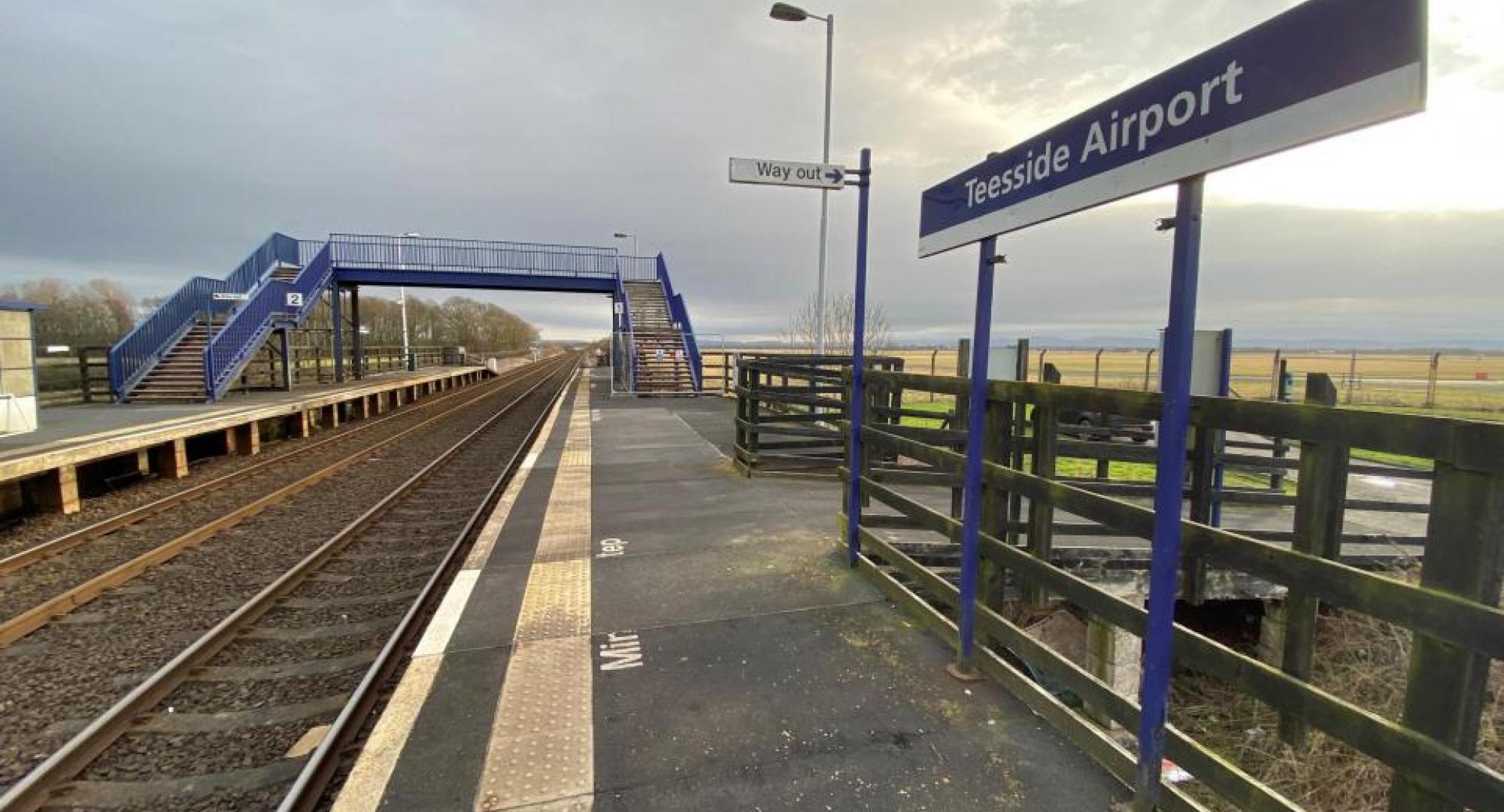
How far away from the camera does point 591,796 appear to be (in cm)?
235

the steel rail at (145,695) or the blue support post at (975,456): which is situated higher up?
the blue support post at (975,456)

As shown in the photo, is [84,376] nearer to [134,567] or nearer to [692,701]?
[134,567]

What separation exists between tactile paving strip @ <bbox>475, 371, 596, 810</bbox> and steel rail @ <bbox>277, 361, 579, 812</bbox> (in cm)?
73

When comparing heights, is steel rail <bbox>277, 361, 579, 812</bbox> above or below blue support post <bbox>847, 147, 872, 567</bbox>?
below

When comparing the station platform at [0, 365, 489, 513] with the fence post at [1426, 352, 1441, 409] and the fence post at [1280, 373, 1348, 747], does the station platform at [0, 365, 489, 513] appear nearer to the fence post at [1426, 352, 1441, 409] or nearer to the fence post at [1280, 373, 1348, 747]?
the fence post at [1280, 373, 1348, 747]

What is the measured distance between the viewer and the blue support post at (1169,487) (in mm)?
1948

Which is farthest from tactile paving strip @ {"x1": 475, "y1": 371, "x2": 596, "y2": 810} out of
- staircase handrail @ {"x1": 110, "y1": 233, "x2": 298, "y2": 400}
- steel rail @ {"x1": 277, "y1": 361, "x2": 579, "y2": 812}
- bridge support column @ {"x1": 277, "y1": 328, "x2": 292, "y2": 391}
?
bridge support column @ {"x1": 277, "y1": 328, "x2": 292, "y2": 391}

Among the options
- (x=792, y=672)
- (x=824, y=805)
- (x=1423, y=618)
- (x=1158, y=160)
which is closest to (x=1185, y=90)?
(x=1158, y=160)

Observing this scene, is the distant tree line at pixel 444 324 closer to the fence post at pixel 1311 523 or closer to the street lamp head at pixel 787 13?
the street lamp head at pixel 787 13

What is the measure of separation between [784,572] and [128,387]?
55.9 feet

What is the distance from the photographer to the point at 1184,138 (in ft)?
6.29

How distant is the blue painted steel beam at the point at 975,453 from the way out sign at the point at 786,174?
5.54ft

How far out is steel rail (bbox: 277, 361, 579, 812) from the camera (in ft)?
8.75

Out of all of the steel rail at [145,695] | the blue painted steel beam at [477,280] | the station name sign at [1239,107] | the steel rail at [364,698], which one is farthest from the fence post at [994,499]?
the blue painted steel beam at [477,280]
